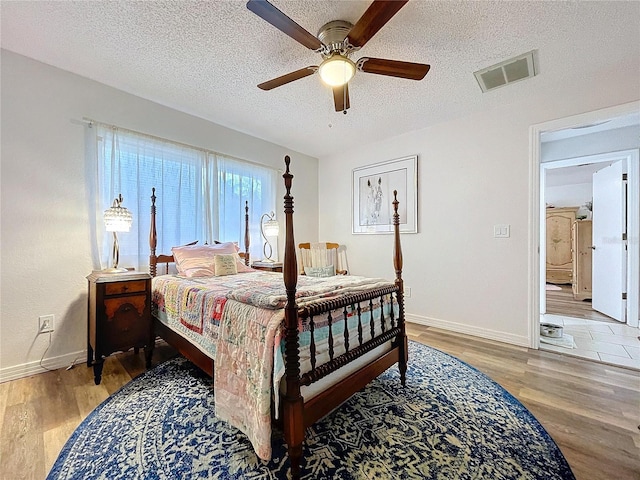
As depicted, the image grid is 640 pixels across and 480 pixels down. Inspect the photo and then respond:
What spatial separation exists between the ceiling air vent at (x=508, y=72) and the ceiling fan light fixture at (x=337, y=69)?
1.28 meters

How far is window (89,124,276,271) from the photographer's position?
2539 millimetres

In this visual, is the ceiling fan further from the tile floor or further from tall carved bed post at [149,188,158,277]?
the tile floor

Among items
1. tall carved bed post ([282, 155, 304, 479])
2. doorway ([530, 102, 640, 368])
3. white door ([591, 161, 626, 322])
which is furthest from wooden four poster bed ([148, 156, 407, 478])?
white door ([591, 161, 626, 322])

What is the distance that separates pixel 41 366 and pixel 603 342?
520 centimetres

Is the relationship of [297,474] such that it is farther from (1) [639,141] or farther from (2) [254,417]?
(1) [639,141]

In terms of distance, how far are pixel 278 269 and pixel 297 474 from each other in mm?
2289

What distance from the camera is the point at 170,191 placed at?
9.63 ft

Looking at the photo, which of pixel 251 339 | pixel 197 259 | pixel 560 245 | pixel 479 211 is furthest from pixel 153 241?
pixel 560 245

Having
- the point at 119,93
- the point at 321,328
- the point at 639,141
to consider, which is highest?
the point at 119,93

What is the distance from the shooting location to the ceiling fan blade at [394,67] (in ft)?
5.77

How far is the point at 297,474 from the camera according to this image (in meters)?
1.19

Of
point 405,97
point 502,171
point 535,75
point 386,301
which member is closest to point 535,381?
point 386,301

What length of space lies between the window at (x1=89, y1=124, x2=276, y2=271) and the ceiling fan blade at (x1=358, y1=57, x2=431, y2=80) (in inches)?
85.1

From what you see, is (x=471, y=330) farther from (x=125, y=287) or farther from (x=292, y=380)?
(x=125, y=287)
